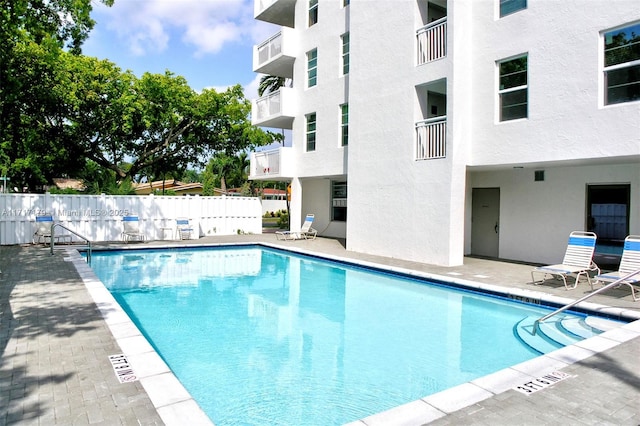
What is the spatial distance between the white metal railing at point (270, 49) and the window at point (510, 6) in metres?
10.7

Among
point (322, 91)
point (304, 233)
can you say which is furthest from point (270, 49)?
point (304, 233)

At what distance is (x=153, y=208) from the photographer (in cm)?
1886

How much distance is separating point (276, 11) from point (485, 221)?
14278mm

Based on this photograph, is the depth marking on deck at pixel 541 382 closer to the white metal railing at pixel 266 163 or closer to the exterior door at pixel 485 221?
the exterior door at pixel 485 221

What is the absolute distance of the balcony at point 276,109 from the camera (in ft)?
63.8

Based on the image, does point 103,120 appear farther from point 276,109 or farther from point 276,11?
point 276,11

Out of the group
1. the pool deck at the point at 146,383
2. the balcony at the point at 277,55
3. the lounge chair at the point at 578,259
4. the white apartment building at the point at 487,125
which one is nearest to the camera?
the pool deck at the point at 146,383

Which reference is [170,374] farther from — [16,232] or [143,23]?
[143,23]

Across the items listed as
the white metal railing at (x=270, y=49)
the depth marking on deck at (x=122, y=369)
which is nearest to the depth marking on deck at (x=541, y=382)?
the depth marking on deck at (x=122, y=369)

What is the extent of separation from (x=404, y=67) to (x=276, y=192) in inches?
1908

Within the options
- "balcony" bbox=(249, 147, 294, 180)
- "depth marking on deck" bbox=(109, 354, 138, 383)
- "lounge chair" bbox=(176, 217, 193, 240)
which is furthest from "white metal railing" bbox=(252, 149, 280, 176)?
"depth marking on deck" bbox=(109, 354, 138, 383)

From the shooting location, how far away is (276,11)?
2097cm

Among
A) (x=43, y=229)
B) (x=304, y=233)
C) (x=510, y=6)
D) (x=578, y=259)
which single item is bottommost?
(x=304, y=233)

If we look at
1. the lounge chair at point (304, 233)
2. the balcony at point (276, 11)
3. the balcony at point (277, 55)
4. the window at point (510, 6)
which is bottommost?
the lounge chair at point (304, 233)
